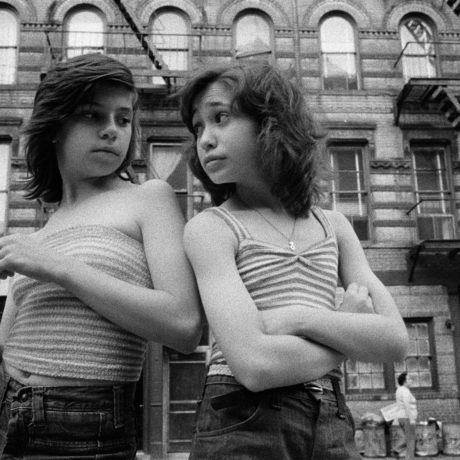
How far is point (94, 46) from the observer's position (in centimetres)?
1418

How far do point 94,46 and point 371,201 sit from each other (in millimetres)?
7718

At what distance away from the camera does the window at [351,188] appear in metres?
13.6

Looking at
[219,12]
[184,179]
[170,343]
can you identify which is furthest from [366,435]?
[170,343]

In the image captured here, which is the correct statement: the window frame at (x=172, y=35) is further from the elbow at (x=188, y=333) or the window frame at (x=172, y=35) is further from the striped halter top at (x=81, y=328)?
the elbow at (x=188, y=333)

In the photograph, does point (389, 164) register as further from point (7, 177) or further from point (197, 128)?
point (197, 128)

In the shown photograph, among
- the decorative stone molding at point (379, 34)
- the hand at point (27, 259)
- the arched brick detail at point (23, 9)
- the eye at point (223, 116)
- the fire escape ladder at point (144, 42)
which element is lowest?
the hand at point (27, 259)

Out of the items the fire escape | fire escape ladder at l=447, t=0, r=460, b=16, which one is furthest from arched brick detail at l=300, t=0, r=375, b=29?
fire escape ladder at l=447, t=0, r=460, b=16

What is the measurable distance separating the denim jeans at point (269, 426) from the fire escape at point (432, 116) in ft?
38.7

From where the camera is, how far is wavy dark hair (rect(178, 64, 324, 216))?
1750 mm

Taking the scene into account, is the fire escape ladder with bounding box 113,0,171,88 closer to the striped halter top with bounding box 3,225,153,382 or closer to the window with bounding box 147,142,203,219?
the window with bounding box 147,142,203,219

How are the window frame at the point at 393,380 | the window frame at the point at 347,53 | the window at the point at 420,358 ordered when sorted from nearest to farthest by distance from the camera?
1. the window frame at the point at 393,380
2. the window at the point at 420,358
3. the window frame at the point at 347,53

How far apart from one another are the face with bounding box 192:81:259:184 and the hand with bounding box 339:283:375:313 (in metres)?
0.46

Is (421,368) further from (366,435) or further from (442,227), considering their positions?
(442,227)

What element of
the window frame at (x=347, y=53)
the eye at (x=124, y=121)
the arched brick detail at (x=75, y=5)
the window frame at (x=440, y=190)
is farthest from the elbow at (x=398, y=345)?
the arched brick detail at (x=75, y=5)
